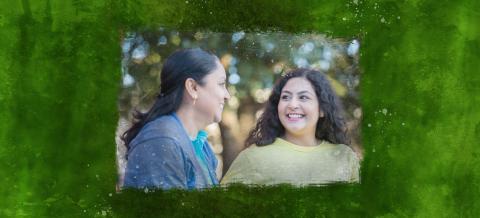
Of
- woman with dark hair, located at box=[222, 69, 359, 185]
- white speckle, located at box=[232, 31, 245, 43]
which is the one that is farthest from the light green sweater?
white speckle, located at box=[232, 31, 245, 43]

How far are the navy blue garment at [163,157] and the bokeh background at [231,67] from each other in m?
0.04

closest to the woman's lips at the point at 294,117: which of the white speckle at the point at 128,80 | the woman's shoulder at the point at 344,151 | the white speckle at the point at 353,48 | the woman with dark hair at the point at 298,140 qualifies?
the woman with dark hair at the point at 298,140

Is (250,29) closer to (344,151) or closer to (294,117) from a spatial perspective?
(294,117)

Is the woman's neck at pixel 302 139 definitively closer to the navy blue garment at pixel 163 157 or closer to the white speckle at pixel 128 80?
the navy blue garment at pixel 163 157

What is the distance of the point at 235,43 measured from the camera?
1.70 m

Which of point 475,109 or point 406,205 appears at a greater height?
point 475,109

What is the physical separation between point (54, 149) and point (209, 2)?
66 cm

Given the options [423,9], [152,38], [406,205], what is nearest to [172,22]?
[152,38]

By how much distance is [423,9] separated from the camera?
176 centimetres

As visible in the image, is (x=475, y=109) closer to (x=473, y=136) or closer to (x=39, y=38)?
(x=473, y=136)

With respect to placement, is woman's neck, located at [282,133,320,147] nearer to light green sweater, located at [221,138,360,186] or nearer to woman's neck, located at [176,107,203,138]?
light green sweater, located at [221,138,360,186]

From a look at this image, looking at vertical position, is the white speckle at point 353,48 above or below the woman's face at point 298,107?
above

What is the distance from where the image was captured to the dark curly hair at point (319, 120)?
5.58 ft

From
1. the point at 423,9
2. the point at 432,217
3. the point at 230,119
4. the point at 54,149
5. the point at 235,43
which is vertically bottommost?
the point at 432,217
